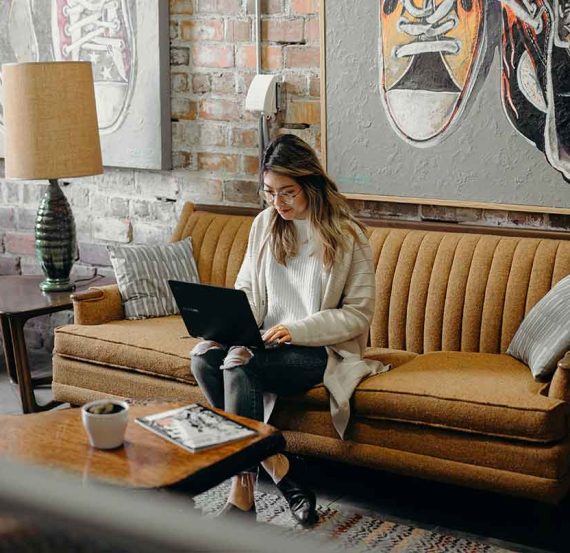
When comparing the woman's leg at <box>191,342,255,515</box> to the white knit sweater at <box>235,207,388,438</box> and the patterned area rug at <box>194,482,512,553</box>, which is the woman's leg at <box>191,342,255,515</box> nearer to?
the white knit sweater at <box>235,207,388,438</box>

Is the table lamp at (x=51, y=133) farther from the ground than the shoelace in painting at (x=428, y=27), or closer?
closer

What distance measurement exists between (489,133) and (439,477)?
129cm

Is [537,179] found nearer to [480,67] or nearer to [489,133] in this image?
[489,133]

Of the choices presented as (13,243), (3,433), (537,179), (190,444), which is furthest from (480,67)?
(13,243)

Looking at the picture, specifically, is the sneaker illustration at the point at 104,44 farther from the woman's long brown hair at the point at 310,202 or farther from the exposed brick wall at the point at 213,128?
the woman's long brown hair at the point at 310,202

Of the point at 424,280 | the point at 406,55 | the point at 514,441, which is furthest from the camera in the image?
the point at 406,55

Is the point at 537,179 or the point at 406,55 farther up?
the point at 406,55

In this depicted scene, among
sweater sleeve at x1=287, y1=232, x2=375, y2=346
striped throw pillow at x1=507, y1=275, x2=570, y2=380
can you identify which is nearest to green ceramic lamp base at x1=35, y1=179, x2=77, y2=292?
sweater sleeve at x1=287, y1=232, x2=375, y2=346

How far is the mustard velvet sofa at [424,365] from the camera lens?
251 cm

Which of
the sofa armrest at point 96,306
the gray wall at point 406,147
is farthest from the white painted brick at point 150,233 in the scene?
the gray wall at point 406,147

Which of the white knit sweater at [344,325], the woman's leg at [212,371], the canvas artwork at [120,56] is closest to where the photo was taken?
the white knit sweater at [344,325]

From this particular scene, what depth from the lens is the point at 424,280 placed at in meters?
3.19

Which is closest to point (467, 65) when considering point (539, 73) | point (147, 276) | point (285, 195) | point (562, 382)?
point (539, 73)

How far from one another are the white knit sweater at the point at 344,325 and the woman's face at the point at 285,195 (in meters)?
0.13
